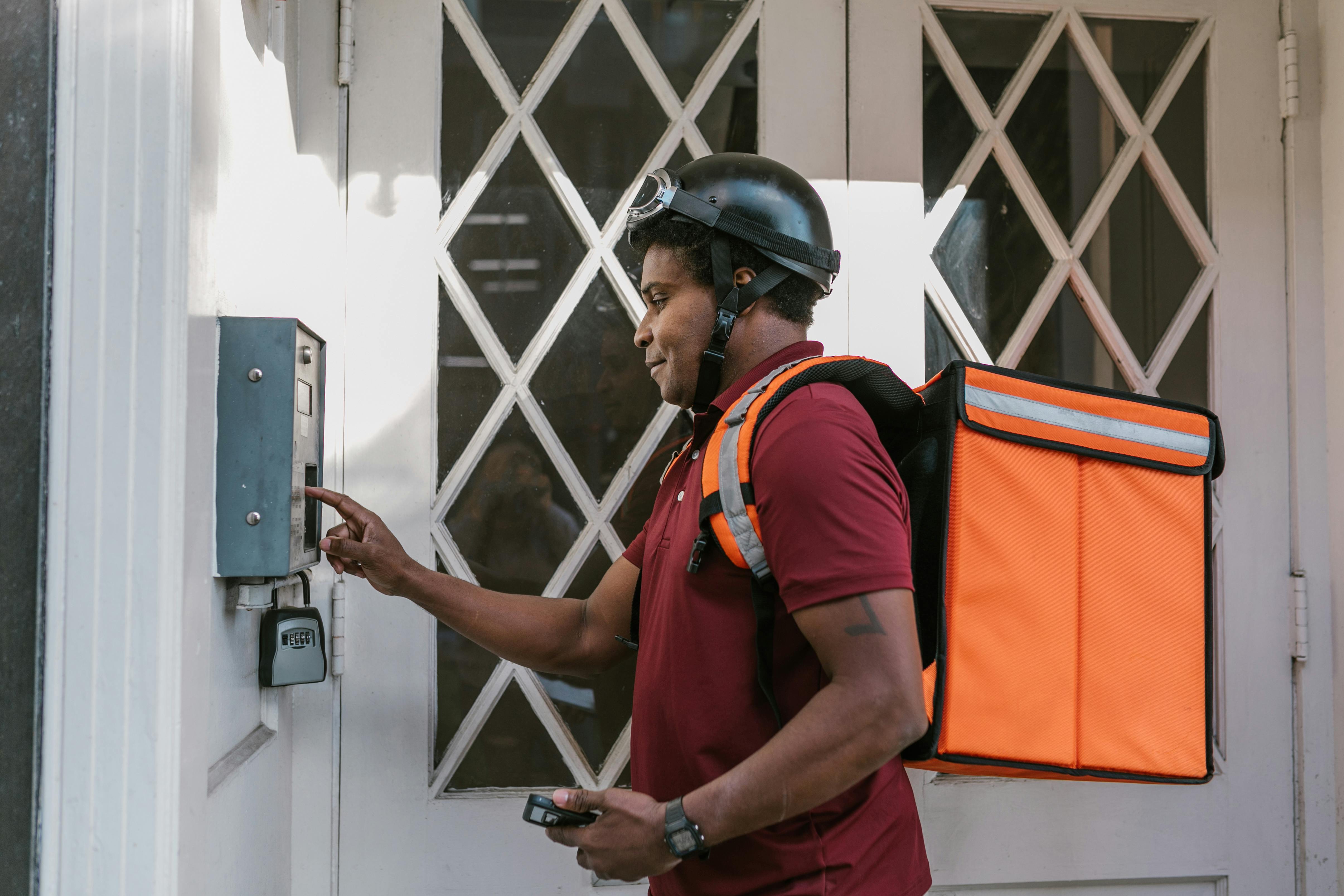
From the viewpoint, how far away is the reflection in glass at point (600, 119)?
1941mm

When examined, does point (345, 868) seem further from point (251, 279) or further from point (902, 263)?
point (902, 263)

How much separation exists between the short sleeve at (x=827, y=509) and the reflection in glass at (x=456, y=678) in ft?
3.13

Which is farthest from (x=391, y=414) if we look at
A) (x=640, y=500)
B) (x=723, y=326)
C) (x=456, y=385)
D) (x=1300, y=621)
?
(x=1300, y=621)

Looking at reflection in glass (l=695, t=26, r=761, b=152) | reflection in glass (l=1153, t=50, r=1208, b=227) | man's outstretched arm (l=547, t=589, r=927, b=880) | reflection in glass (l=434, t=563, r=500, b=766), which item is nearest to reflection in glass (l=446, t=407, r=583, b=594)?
reflection in glass (l=434, t=563, r=500, b=766)

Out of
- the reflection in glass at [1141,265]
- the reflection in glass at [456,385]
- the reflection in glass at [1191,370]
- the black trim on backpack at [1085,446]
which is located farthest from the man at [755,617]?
the reflection in glass at [1191,370]

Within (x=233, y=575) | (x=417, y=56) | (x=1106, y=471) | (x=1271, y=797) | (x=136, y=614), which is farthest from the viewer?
(x=1271, y=797)

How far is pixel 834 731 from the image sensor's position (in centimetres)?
107

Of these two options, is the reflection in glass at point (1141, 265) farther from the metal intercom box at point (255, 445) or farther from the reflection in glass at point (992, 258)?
the metal intercom box at point (255, 445)

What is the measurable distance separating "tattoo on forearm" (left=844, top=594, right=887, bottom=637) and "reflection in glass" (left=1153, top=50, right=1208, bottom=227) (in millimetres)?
1555

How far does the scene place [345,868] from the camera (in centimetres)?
182

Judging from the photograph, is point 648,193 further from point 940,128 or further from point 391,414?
point 940,128

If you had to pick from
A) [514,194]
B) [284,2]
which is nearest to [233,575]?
[514,194]

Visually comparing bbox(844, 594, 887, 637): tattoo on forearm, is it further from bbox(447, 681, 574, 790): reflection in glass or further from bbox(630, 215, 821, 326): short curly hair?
bbox(447, 681, 574, 790): reflection in glass

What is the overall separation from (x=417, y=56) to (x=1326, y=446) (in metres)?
2.12
